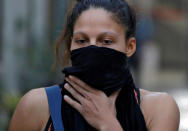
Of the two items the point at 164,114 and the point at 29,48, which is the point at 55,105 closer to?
the point at 164,114

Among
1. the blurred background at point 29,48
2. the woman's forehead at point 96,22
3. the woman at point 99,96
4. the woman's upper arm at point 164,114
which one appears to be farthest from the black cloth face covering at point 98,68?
the blurred background at point 29,48

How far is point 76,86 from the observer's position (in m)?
2.75

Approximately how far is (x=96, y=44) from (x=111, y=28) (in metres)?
0.13

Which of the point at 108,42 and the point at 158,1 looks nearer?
the point at 108,42

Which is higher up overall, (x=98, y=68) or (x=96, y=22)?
(x=96, y=22)

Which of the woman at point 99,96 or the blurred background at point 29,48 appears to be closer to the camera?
the woman at point 99,96

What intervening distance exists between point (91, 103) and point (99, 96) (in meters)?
0.06

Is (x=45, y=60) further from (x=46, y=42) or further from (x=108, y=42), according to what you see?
(x=108, y=42)

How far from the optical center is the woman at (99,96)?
272 centimetres

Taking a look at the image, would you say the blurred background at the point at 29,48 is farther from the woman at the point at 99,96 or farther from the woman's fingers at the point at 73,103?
the woman's fingers at the point at 73,103

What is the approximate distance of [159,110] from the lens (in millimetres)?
2803

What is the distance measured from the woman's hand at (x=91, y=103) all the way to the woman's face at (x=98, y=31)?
8.5 inches

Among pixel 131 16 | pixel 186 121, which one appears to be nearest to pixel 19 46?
pixel 186 121

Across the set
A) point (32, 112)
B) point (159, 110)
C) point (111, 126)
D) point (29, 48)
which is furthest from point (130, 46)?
point (29, 48)
